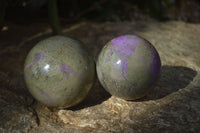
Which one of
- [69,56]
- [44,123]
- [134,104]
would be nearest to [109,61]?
[69,56]

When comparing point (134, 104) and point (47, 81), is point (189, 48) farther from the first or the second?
point (47, 81)

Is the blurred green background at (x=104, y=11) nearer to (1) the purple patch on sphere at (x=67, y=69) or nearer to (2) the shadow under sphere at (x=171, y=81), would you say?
(2) the shadow under sphere at (x=171, y=81)

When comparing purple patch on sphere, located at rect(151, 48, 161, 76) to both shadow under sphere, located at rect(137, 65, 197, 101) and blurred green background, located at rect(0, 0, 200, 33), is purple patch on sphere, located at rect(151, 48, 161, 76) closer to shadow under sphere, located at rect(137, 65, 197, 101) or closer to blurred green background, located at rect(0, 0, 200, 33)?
shadow under sphere, located at rect(137, 65, 197, 101)

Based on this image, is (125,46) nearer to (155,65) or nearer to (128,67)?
(128,67)

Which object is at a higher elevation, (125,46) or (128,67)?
(125,46)

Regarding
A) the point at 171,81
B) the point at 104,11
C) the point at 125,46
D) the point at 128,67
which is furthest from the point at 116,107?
the point at 104,11

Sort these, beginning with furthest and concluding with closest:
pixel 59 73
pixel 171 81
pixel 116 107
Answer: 1. pixel 171 81
2. pixel 116 107
3. pixel 59 73

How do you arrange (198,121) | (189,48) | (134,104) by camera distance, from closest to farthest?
(198,121) < (134,104) < (189,48)
